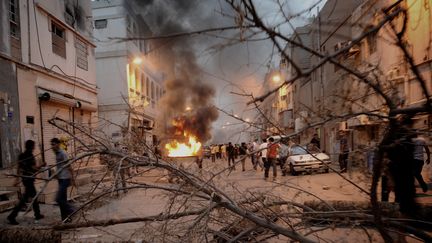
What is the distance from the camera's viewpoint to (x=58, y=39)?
47.3 feet

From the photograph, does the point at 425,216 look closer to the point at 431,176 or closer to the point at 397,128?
the point at 397,128

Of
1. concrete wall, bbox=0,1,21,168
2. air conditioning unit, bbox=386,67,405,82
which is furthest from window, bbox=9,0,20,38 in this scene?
air conditioning unit, bbox=386,67,405,82

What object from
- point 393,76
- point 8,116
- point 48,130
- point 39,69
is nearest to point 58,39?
point 39,69

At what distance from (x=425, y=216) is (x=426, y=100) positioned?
3.86 m

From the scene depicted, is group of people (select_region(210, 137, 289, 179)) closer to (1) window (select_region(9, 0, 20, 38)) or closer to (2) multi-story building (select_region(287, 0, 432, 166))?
(2) multi-story building (select_region(287, 0, 432, 166))

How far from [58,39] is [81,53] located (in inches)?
89.8

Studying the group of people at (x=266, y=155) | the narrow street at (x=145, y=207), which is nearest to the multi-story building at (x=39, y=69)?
the narrow street at (x=145, y=207)

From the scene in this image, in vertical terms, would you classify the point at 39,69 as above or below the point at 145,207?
above

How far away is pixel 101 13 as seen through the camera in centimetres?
2298

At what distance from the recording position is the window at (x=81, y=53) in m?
16.3

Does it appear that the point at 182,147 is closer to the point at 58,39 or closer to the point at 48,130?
the point at 48,130

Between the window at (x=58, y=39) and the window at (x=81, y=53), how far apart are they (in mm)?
1239

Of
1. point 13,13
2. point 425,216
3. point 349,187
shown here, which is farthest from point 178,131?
point 425,216

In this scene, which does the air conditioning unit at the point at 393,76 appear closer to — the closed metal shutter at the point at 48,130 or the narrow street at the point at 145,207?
the narrow street at the point at 145,207
